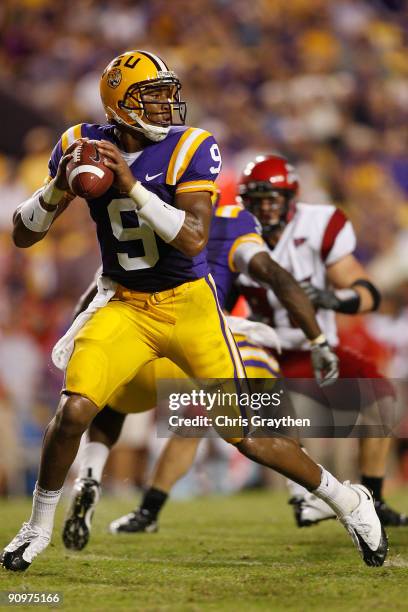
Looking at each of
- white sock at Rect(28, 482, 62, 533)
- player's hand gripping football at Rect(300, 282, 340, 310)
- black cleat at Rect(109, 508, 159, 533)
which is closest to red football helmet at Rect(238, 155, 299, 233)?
player's hand gripping football at Rect(300, 282, 340, 310)

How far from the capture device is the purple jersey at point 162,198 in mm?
3658

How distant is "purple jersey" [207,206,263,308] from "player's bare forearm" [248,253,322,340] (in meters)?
0.17

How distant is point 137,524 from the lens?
4.98 metres

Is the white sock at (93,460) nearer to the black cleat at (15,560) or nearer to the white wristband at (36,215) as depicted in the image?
the black cleat at (15,560)

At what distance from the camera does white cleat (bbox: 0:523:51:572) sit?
3.51m

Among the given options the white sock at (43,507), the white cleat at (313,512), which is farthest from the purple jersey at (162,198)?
the white cleat at (313,512)

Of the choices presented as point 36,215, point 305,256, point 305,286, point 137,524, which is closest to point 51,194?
point 36,215

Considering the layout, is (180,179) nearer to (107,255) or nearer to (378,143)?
(107,255)

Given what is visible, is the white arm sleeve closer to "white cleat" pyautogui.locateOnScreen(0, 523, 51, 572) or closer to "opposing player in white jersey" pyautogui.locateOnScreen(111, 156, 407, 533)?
"opposing player in white jersey" pyautogui.locateOnScreen(111, 156, 407, 533)

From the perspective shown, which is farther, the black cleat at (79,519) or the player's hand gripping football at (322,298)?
the player's hand gripping football at (322,298)

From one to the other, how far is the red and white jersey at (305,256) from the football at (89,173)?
1719mm

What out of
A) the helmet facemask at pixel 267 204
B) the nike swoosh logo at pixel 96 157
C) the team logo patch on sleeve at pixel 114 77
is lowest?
the helmet facemask at pixel 267 204

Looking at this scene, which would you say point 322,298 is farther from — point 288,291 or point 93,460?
point 93,460

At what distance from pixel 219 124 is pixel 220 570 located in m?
7.03
